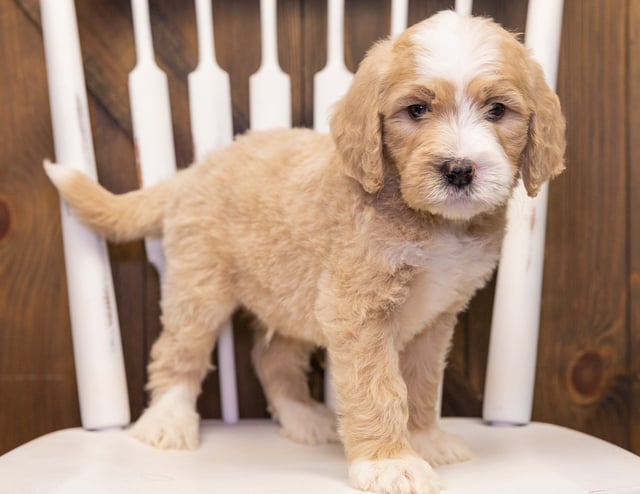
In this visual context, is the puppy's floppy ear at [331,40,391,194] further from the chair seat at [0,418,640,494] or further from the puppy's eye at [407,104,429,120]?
the chair seat at [0,418,640,494]

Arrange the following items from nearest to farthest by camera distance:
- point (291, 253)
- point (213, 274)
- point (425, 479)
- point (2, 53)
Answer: point (425, 479), point (291, 253), point (213, 274), point (2, 53)

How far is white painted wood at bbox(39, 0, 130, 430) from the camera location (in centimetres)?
120

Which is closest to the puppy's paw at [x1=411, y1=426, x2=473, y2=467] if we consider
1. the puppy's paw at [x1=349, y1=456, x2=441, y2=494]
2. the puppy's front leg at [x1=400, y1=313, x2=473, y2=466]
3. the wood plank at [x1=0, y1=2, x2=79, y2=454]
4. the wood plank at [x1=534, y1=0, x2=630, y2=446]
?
the puppy's front leg at [x1=400, y1=313, x2=473, y2=466]

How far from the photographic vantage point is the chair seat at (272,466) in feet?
2.96

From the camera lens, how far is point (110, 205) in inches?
48.3

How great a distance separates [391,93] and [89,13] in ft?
2.28

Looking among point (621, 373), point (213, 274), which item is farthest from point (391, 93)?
point (621, 373)

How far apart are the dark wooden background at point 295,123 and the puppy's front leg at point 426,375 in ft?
0.99

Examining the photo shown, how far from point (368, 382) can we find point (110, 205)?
514 millimetres

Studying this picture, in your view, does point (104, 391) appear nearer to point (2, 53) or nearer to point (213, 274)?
point (213, 274)

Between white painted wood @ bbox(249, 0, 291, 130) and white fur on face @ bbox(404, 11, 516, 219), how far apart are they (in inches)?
14.6

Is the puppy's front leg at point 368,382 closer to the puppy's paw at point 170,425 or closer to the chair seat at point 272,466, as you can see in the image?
the chair seat at point 272,466

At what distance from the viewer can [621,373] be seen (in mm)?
1452

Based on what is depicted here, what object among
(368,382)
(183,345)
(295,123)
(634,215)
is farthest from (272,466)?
(634,215)
